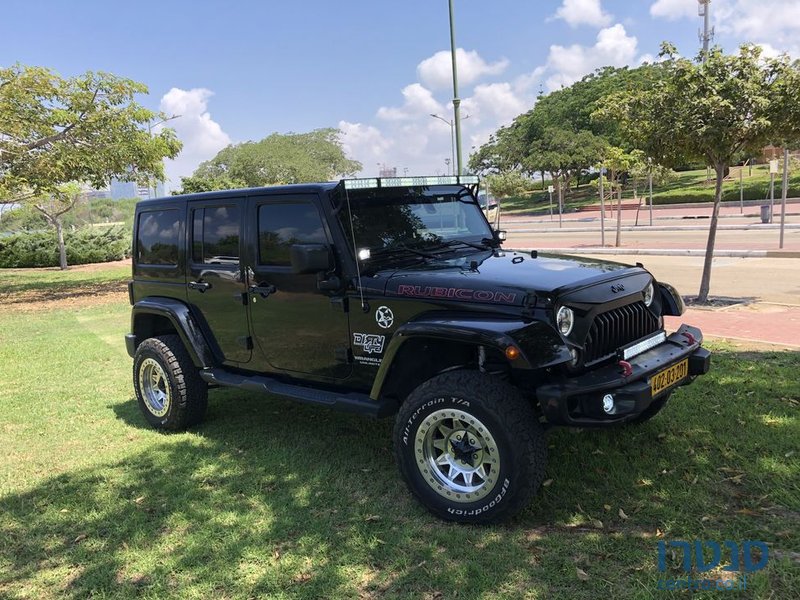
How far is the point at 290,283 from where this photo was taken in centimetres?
429

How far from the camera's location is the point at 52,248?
2753 centimetres

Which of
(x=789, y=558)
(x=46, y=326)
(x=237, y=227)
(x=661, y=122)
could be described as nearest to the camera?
(x=789, y=558)

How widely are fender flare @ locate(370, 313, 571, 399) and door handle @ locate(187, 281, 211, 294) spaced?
76.8 inches

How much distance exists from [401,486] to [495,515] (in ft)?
2.72

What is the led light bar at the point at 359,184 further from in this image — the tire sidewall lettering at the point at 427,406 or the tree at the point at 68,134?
the tree at the point at 68,134

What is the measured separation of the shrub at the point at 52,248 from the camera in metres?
27.4

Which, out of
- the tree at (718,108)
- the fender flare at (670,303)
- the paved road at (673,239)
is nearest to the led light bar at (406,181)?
the fender flare at (670,303)

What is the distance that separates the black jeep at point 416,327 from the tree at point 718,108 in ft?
18.3

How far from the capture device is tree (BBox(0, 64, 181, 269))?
14586mm

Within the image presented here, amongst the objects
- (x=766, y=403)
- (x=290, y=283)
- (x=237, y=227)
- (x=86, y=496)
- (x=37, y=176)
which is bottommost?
(x=86, y=496)

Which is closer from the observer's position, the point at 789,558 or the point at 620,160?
the point at 789,558

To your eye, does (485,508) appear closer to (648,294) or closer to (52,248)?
(648,294)

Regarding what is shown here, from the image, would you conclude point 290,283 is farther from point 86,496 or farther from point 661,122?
point 661,122

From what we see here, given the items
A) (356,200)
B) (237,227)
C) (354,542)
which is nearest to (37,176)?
(237,227)
